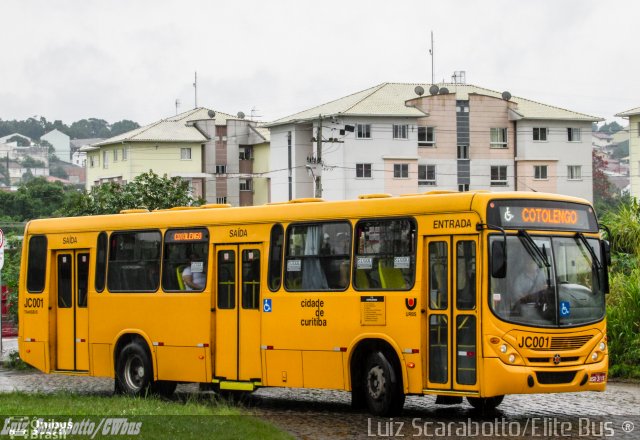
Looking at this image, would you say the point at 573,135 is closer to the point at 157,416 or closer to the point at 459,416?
the point at 459,416

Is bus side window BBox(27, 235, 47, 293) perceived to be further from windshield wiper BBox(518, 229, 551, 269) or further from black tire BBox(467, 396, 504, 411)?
windshield wiper BBox(518, 229, 551, 269)

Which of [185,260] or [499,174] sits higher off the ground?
[499,174]

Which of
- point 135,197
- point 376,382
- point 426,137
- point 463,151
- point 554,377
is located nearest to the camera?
point 554,377

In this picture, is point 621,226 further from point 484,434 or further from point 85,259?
point 484,434

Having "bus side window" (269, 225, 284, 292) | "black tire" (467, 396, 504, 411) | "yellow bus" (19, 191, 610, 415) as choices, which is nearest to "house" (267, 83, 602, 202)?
"yellow bus" (19, 191, 610, 415)

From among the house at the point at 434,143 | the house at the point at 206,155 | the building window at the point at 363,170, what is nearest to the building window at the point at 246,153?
the house at the point at 206,155

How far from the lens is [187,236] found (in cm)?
2072

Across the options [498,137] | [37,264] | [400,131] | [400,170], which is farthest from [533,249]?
[498,137]

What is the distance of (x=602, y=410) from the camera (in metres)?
17.8

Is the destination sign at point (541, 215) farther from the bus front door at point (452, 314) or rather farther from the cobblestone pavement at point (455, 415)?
the cobblestone pavement at point (455, 415)

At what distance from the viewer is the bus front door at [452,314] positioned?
16.2m

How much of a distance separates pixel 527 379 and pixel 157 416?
4.50 m

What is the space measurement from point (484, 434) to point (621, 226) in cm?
1391

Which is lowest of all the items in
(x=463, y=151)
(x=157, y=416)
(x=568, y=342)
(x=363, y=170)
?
(x=157, y=416)
